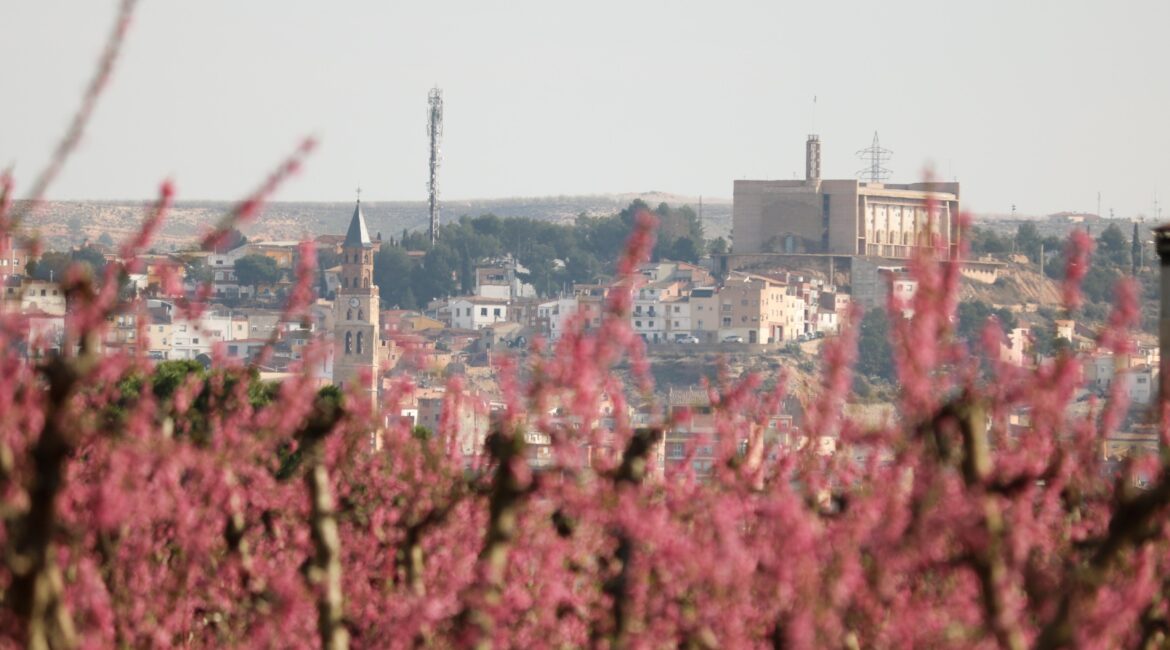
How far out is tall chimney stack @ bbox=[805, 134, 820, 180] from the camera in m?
132

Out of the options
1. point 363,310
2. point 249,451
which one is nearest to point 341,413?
point 249,451

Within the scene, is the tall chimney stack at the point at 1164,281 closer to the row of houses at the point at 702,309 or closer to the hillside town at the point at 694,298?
the hillside town at the point at 694,298

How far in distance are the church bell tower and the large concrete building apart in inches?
895

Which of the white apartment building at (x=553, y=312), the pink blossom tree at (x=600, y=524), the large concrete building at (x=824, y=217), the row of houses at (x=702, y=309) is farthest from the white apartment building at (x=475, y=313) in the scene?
the pink blossom tree at (x=600, y=524)

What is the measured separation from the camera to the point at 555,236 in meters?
143

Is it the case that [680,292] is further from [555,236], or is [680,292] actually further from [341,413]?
[341,413]

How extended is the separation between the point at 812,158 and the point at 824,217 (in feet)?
29.6

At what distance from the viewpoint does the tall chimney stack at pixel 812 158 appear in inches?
5192

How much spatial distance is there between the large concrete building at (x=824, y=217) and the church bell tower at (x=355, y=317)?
22.7m

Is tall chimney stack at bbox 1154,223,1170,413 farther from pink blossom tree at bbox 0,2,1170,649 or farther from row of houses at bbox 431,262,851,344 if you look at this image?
row of houses at bbox 431,262,851,344

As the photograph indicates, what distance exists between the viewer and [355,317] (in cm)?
10200

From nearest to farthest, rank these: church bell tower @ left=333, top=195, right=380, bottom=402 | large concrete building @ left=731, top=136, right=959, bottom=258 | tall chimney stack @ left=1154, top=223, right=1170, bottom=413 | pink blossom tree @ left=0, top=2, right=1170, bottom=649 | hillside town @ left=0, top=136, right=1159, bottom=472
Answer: pink blossom tree @ left=0, top=2, right=1170, bottom=649, tall chimney stack @ left=1154, top=223, right=1170, bottom=413, church bell tower @ left=333, top=195, right=380, bottom=402, hillside town @ left=0, top=136, right=1159, bottom=472, large concrete building @ left=731, top=136, right=959, bottom=258

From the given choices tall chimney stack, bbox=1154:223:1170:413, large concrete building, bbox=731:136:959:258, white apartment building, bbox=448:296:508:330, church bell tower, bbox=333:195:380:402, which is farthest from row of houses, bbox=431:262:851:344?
tall chimney stack, bbox=1154:223:1170:413

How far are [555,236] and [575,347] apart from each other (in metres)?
135
